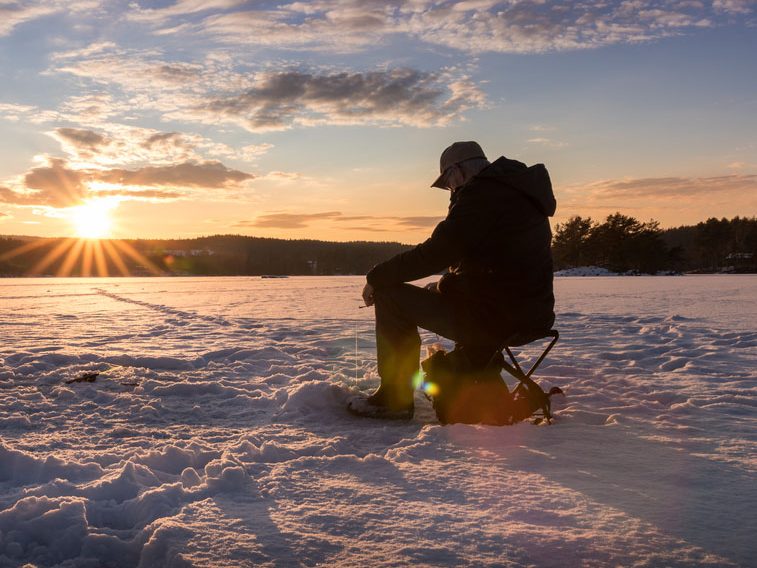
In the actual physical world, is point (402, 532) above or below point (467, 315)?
below

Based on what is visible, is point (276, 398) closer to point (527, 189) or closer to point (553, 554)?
point (527, 189)

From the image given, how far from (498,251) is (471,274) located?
24 centimetres

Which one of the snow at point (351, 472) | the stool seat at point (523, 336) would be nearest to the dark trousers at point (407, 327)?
the stool seat at point (523, 336)

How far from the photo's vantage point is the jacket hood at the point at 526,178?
9.57ft

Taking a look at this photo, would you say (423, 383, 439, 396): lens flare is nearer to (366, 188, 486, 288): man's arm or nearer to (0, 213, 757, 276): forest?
(366, 188, 486, 288): man's arm

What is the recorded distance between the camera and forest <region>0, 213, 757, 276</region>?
7900 cm

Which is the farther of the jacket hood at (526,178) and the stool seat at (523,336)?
the stool seat at (523,336)

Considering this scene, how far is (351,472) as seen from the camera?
2.47 metres

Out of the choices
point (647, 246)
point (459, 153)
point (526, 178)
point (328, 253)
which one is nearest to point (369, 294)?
point (459, 153)

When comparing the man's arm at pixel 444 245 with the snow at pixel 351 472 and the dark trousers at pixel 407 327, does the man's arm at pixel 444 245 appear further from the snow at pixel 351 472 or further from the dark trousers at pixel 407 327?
the snow at pixel 351 472

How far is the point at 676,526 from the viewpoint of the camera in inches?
73.2

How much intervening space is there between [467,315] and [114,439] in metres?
2.25

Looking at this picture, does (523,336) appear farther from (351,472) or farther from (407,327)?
(351,472)

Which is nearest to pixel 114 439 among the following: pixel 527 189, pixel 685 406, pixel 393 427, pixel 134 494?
pixel 134 494
